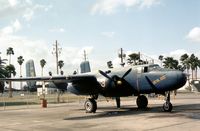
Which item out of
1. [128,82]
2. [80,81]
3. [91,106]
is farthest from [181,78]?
[80,81]

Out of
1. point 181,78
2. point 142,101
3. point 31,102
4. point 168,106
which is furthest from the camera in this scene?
point 31,102

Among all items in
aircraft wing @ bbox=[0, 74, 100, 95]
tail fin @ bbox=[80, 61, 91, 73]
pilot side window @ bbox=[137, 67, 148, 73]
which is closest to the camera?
pilot side window @ bbox=[137, 67, 148, 73]

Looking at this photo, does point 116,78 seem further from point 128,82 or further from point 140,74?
point 140,74

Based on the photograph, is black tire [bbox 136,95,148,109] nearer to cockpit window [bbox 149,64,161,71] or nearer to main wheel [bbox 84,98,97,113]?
main wheel [bbox 84,98,97,113]

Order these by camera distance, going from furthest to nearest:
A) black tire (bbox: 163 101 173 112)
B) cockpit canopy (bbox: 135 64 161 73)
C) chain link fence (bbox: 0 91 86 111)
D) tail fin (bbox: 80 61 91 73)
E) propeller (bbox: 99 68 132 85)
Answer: chain link fence (bbox: 0 91 86 111), tail fin (bbox: 80 61 91 73), propeller (bbox: 99 68 132 85), cockpit canopy (bbox: 135 64 161 73), black tire (bbox: 163 101 173 112)

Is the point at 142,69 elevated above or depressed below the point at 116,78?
above

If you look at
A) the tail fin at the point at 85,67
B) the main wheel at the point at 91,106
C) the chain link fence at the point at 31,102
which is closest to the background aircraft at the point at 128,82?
the main wheel at the point at 91,106

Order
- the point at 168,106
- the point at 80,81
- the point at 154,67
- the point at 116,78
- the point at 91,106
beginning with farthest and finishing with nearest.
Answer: the point at 80,81
the point at 91,106
the point at 116,78
the point at 154,67
the point at 168,106

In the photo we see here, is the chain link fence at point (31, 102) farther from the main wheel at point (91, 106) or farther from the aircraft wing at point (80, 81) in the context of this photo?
the main wheel at point (91, 106)

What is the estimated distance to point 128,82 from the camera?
2561cm

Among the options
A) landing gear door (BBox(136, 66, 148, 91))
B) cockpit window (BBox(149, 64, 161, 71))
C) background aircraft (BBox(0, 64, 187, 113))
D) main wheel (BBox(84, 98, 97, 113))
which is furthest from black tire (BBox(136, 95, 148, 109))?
cockpit window (BBox(149, 64, 161, 71))

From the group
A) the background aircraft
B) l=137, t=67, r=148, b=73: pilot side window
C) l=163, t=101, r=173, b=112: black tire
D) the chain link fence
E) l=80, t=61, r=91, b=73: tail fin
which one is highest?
l=80, t=61, r=91, b=73: tail fin

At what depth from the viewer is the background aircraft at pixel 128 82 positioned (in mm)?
23297

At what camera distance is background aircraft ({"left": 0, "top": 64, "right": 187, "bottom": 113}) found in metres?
23.3
